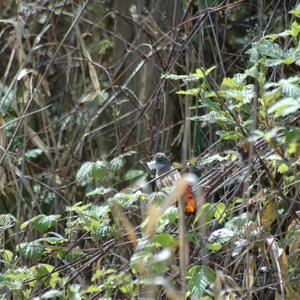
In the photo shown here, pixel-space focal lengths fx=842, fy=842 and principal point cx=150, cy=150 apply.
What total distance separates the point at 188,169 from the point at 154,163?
0.22m

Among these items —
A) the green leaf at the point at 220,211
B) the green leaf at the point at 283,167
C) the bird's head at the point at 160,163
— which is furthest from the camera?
the bird's head at the point at 160,163

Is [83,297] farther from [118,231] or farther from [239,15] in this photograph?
[239,15]

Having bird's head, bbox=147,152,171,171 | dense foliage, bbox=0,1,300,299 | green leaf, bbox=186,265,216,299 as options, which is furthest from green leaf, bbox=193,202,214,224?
bird's head, bbox=147,152,171,171

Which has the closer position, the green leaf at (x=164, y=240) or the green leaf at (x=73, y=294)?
the green leaf at (x=164, y=240)

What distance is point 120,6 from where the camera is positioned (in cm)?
403

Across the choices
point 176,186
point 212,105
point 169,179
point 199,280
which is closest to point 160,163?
point 169,179

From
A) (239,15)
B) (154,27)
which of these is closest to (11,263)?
(154,27)

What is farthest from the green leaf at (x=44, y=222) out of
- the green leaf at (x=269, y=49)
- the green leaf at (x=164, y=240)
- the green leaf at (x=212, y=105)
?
the green leaf at (x=269, y=49)

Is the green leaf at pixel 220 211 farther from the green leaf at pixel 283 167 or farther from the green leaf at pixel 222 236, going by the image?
the green leaf at pixel 283 167

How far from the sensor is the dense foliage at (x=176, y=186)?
220 centimetres

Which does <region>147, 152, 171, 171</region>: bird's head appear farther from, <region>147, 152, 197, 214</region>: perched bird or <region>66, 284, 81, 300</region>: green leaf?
<region>66, 284, 81, 300</region>: green leaf

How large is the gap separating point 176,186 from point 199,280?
41cm

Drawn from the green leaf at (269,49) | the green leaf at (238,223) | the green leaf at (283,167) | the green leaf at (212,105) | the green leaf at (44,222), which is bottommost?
the green leaf at (44,222)

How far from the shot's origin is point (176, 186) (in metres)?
1.92
